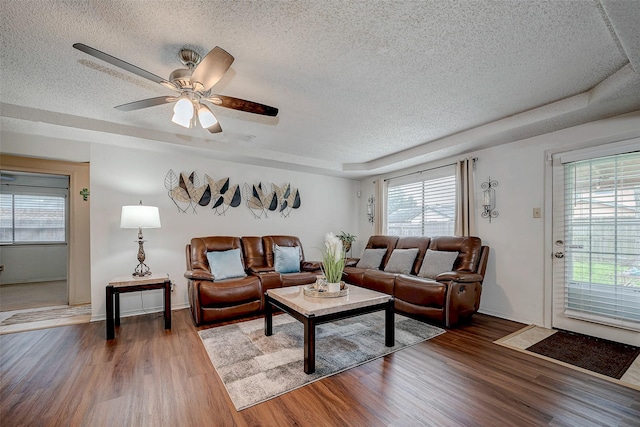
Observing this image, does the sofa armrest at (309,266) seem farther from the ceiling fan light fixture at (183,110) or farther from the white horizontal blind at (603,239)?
the white horizontal blind at (603,239)

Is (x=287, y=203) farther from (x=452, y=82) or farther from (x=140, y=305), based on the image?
(x=452, y=82)

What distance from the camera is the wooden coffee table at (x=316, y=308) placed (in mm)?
2209

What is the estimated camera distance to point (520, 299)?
3.47 metres

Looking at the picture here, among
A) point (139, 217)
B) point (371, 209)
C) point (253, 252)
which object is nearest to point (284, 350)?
point (253, 252)

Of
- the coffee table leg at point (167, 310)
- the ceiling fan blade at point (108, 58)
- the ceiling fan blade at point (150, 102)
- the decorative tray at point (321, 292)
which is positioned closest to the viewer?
the ceiling fan blade at point (108, 58)

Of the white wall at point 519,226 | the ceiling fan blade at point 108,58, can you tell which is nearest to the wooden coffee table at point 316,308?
the white wall at point 519,226

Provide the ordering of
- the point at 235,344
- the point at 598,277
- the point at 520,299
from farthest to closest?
the point at 520,299
the point at 598,277
the point at 235,344

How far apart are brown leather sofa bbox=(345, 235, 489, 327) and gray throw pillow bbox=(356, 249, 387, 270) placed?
13cm

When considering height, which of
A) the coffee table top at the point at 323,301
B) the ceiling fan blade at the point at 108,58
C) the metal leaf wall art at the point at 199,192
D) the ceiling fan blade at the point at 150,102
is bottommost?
the coffee table top at the point at 323,301

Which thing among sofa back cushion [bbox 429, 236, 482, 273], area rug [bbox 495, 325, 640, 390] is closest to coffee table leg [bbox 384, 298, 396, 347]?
area rug [bbox 495, 325, 640, 390]

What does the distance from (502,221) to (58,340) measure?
18.0 ft

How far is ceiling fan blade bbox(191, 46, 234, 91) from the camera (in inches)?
64.0

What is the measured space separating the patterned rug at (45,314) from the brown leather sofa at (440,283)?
3.95m

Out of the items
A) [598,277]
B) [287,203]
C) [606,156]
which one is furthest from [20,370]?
[606,156]
